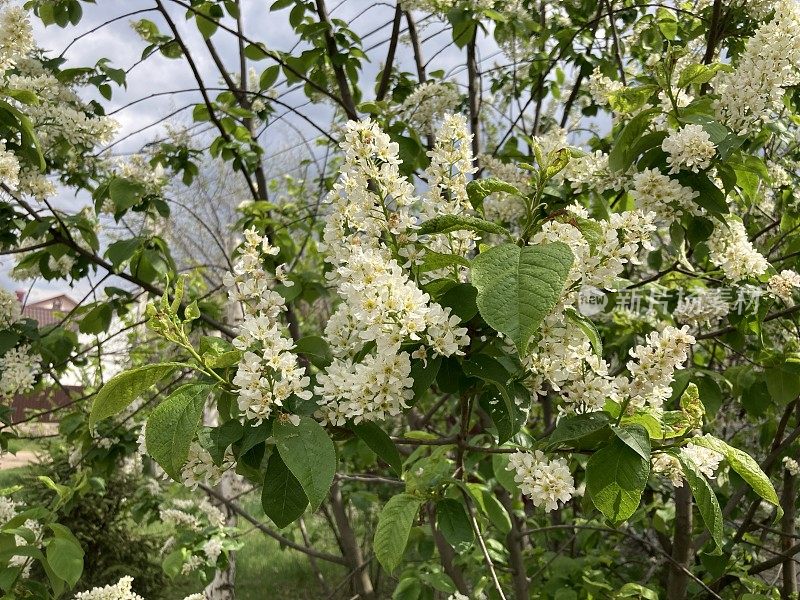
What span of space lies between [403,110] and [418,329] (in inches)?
73.5

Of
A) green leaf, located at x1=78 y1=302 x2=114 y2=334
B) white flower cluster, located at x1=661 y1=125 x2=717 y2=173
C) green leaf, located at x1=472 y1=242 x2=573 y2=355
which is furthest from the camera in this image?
green leaf, located at x1=78 y1=302 x2=114 y2=334

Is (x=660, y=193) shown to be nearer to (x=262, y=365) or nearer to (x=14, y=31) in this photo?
(x=262, y=365)

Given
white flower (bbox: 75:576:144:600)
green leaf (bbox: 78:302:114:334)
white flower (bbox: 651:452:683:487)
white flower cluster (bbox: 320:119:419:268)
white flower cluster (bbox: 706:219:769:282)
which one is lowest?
white flower (bbox: 75:576:144:600)

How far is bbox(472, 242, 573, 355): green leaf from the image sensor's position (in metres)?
0.73

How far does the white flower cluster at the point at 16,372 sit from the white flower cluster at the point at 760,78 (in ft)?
7.54

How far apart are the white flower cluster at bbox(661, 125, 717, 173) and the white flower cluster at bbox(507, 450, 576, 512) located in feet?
2.38

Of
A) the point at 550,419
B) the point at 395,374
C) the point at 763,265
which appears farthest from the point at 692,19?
the point at 395,374

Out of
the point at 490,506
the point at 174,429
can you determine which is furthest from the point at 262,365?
the point at 490,506

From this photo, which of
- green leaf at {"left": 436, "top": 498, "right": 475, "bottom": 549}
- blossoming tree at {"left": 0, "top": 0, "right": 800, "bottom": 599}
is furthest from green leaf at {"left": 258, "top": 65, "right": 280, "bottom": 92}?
green leaf at {"left": 436, "top": 498, "right": 475, "bottom": 549}

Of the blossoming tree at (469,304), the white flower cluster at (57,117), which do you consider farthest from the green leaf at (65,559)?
the white flower cluster at (57,117)

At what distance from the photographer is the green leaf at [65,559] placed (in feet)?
5.25

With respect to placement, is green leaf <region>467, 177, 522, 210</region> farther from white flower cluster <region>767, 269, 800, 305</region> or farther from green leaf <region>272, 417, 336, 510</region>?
white flower cluster <region>767, 269, 800, 305</region>

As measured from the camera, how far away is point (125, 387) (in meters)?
0.92

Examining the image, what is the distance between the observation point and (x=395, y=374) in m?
0.90
